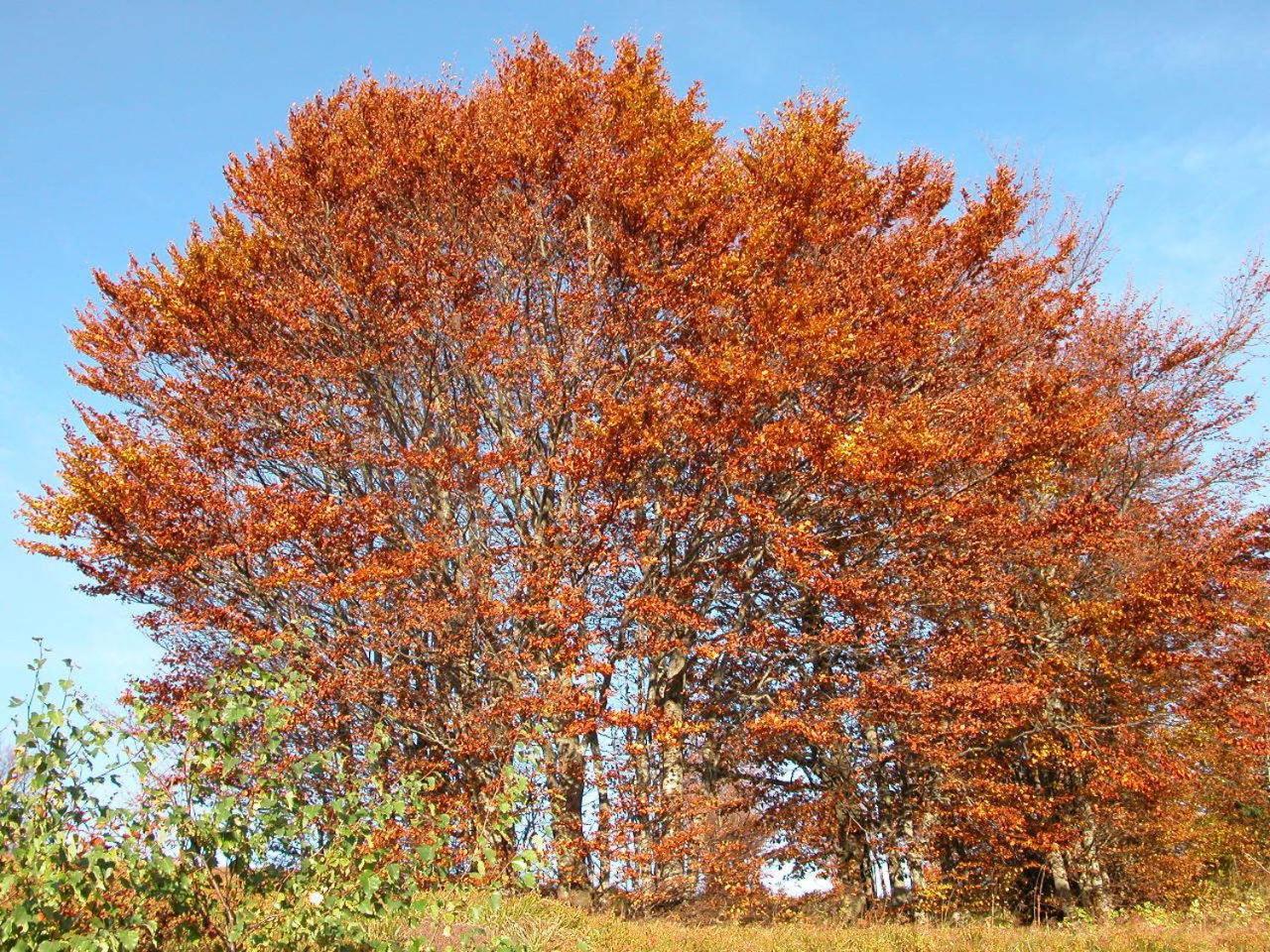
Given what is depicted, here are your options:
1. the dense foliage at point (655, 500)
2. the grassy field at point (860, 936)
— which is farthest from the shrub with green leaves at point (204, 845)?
the dense foliage at point (655, 500)

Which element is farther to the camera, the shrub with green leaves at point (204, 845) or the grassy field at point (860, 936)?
the grassy field at point (860, 936)

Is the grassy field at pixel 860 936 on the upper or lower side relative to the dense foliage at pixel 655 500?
lower

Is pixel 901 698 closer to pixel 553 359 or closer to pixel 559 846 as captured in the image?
pixel 559 846

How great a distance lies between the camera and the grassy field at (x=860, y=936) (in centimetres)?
891

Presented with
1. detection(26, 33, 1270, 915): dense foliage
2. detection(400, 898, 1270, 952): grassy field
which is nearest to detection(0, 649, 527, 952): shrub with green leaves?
detection(400, 898, 1270, 952): grassy field

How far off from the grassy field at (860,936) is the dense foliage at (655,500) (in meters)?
1.76

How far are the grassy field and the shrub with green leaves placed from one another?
9.91ft

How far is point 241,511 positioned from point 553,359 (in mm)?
5014

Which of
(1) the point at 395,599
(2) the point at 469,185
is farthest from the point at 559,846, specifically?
(2) the point at 469,185

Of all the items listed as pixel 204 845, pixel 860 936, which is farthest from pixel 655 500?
pixel 204 845

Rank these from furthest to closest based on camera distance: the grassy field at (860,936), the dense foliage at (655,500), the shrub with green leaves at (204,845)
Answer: the dense foliage at (655,500) → the grassy field at (860,936) → the shrub with green leaves at (204,845)

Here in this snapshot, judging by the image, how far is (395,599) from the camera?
12875 millimetres

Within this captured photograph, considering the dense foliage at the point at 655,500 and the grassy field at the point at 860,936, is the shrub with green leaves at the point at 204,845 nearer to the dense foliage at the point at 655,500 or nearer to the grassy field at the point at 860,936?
the grassy field at the point at 860,936

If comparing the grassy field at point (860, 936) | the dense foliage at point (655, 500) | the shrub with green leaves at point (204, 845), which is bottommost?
the grassy field at point (860, 936)
